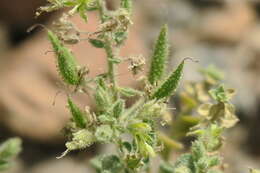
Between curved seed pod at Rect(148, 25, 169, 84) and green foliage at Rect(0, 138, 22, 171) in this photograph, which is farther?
green foliage at Rect(0, 138, 22, 171)

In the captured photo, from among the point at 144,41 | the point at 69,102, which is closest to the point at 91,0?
the point at 69,102

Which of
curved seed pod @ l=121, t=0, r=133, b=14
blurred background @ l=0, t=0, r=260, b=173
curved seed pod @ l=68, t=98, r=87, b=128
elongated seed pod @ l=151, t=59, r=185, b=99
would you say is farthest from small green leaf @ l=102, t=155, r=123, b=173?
blurred background @ l=0, t=0, r=260, b=173

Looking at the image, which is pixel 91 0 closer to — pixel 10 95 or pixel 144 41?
pixel 10 95

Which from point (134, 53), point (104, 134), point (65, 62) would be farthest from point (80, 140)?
point (134, 53)

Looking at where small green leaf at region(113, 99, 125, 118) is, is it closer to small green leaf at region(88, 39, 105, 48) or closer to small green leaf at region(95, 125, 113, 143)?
small green leaf at region(95, 125, 113, 143)

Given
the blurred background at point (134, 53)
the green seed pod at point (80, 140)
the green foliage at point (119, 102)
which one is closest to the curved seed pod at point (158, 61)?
the green foliage at point (119, 102)

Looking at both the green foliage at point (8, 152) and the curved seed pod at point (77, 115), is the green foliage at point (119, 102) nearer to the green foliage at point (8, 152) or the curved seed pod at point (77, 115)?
the curved seed pod at point (77, 115)

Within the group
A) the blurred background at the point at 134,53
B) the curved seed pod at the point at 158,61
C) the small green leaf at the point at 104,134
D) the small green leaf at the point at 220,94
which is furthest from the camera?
the blurred background at the point at 134,53
